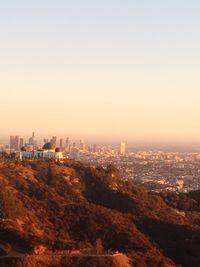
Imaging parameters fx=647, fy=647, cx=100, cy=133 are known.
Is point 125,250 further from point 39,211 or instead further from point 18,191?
point 18,191

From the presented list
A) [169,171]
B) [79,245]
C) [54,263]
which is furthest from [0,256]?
[169,171]

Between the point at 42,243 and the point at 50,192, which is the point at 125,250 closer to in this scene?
the point at 42,243

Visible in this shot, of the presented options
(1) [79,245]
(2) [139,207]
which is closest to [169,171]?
(2) [139,207]

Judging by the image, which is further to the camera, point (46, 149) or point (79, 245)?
point (46, 149)

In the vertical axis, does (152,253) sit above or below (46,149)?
below

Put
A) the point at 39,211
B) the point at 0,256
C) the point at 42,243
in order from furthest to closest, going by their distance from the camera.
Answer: the point at 39,211, the point at 42,243, the point at 0,256

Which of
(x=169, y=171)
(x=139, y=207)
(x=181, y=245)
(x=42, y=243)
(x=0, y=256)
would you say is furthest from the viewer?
(x=169, y=171)
